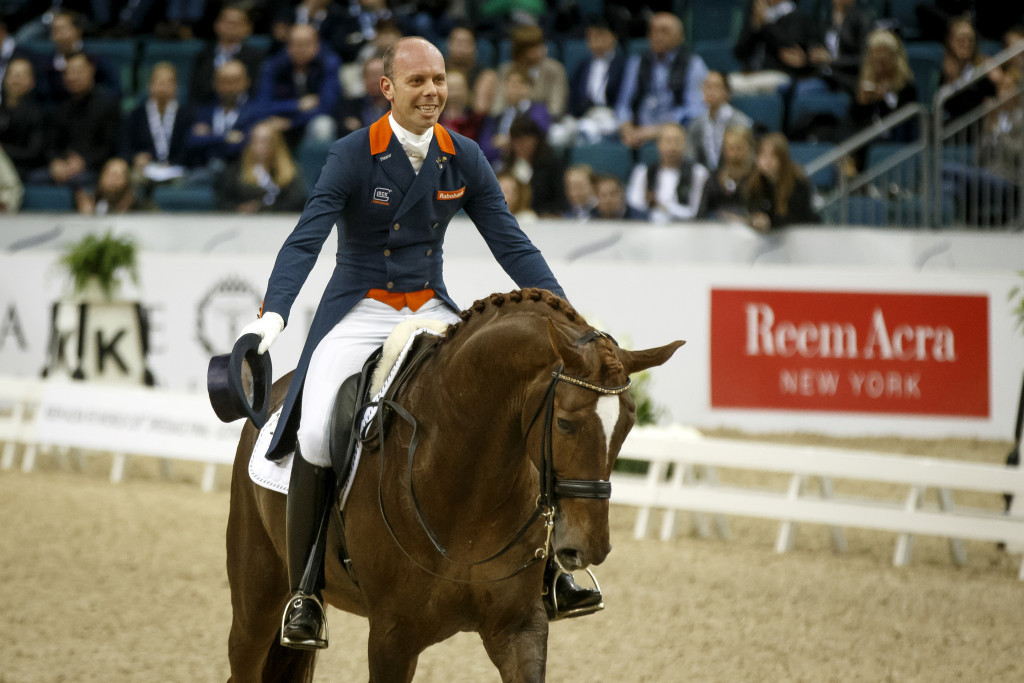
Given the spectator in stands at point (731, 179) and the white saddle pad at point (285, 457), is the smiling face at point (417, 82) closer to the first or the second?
the white saddle pad at point (285, 457)

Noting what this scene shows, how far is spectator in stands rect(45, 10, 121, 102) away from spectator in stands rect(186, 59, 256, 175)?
1.62 meters

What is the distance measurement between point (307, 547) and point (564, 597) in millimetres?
795

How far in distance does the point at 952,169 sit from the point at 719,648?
6142 mm

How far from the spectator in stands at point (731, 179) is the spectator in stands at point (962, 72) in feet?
6.09

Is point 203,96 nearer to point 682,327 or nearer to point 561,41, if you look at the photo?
point 561,41

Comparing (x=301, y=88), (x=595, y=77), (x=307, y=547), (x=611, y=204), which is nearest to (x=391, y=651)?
(x=307, y=547)

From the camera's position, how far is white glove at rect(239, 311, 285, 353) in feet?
11.1

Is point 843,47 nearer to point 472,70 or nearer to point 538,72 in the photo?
point 538,72

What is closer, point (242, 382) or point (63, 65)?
point (242, 382)

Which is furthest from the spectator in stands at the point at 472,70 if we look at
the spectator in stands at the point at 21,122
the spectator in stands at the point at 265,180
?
the spectator in stands at the point at 21,122

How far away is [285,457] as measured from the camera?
12.8ft

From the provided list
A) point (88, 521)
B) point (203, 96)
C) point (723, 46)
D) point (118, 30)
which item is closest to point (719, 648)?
point (88, 521)

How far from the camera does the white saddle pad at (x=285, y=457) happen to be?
3.58 m

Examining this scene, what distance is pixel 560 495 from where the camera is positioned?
115 inches
